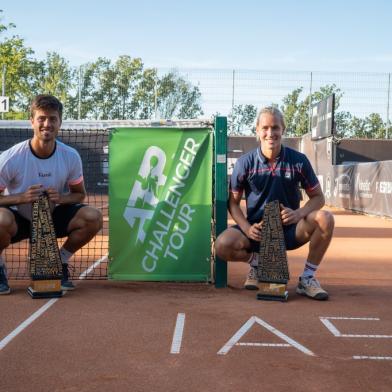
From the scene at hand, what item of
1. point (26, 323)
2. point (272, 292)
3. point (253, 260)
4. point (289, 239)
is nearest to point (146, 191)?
point (253, 260)

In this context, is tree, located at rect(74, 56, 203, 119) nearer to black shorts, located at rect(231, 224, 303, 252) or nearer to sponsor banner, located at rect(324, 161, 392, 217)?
sponsor banner, located at rect(324, 161, 392, 217)

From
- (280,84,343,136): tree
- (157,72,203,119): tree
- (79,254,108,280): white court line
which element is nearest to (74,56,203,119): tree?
(157,72,203,119): tree

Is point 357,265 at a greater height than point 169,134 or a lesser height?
lesser

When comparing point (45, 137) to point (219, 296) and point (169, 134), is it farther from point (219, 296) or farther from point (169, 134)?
point (219, 296)

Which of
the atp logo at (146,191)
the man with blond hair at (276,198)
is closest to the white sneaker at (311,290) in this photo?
the man with blond hair at (276,198)

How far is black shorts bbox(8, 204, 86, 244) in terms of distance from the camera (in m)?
5.11

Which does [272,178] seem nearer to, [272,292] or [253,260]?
[253,260]

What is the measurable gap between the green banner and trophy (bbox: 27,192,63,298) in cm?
71

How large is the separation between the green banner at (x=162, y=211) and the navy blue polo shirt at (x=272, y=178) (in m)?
0.44

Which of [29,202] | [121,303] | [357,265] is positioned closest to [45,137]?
[29,202]

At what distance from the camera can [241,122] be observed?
104 feet

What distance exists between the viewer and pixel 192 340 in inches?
143

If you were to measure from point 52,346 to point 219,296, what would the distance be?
1898 millimetres

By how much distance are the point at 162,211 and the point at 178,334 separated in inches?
73.3
